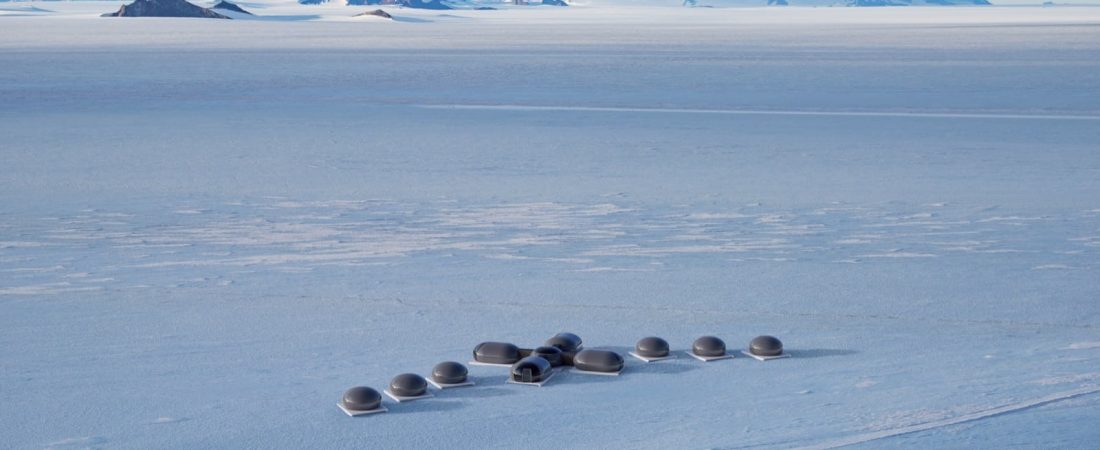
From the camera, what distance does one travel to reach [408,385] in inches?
129

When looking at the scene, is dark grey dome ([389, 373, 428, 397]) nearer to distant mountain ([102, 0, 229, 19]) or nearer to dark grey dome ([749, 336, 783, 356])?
dark grey dome ([749, 336, 783, 356])

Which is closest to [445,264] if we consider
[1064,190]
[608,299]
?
[608,299]

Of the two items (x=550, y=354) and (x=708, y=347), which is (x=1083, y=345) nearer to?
(x=708, y=347)

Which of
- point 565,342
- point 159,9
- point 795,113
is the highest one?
point 565,342

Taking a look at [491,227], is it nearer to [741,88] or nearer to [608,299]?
[608,299]

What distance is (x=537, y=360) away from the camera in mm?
3439

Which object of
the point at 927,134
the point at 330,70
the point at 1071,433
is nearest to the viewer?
the point at 1071,433

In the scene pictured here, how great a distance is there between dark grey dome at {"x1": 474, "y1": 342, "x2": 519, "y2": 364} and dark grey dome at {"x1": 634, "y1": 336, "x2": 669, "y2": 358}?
1.12 ft

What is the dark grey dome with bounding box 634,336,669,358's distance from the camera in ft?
12.0

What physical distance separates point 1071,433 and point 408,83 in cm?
1365

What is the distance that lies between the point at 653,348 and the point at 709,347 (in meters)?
0.15

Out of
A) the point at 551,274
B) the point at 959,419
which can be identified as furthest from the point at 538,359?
the point at 551,274

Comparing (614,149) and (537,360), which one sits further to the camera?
(614,149)

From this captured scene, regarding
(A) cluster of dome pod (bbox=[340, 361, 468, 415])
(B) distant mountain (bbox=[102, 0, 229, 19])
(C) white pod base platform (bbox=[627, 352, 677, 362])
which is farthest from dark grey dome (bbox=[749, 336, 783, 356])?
(B) distant mountain (bbox=[102, 0, 229, 19])
